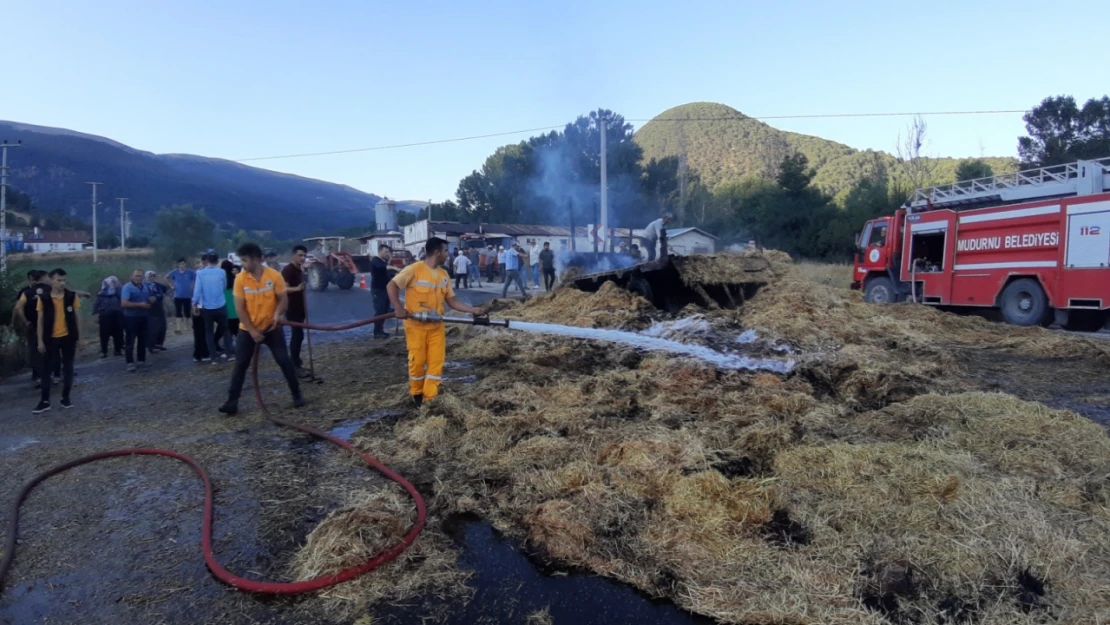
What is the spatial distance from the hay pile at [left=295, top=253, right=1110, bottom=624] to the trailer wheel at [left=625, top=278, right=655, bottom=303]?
4.87m

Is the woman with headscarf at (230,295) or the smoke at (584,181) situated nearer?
the woman with headscarf at (230,295)

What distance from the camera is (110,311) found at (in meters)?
11.2

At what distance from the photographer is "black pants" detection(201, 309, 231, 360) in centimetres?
952

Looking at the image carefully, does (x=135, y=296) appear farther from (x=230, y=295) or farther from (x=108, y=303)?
(x=108, y=303)

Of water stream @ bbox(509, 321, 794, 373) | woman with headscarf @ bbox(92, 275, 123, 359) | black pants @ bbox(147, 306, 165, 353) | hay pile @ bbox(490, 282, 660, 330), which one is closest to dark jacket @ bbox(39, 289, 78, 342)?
black pants @ bbox(147, 306, 165, 353)

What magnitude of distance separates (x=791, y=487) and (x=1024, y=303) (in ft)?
40.4

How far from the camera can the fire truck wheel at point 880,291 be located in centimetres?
1590

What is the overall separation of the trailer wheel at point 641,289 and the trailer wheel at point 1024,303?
7.58 metres

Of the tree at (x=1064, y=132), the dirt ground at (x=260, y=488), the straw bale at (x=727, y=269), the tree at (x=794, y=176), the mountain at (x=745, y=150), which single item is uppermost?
the mountain at (x=745, y=150)

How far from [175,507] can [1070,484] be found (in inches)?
217

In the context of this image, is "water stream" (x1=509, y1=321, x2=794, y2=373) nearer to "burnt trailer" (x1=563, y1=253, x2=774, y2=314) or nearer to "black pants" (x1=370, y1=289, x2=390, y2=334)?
"burnt trailer" (x1=563, y1=253, x2=774, y2=314)

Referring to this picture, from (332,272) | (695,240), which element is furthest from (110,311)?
(695,240)

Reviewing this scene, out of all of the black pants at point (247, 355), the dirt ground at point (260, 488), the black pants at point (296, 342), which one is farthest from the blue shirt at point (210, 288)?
the black pants at point (247, 355)

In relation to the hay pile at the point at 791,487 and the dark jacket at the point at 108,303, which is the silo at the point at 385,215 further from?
the hay pile at the point at 791,487
